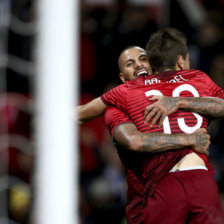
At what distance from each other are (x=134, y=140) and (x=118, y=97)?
0.32 m

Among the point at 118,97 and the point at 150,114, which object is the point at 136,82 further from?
the point at 150,114

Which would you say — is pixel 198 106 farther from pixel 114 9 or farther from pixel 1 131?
pixel 114 9

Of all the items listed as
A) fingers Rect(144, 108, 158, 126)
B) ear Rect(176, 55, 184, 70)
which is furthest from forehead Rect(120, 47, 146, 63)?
fingers Rect(144, 108, 158, 126)

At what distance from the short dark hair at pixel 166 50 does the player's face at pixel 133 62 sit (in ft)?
0.60

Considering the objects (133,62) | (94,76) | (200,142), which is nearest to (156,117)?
(200,142)

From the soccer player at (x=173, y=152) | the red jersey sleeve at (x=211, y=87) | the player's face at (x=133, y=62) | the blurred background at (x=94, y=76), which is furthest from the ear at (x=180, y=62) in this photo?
the blurred background at (x=94, y=76)

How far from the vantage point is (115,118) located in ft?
9.49

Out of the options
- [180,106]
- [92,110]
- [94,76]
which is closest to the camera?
[180,106]

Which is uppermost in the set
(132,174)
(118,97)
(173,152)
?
(118,97)

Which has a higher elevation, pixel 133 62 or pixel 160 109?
pixel 133 62

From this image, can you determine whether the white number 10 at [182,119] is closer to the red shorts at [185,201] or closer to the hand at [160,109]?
the hand at [160,109]

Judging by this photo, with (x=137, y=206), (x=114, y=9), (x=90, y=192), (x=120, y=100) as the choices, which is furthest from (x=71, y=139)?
(x=114, y=9)

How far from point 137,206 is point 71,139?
0.90 metres

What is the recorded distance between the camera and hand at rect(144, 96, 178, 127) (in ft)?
Result: 8.87
